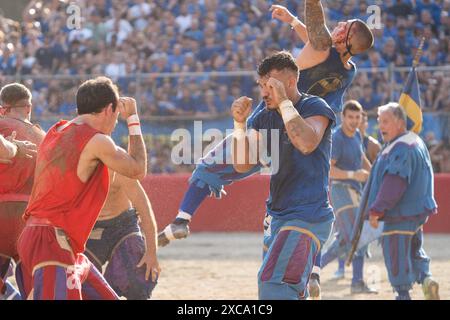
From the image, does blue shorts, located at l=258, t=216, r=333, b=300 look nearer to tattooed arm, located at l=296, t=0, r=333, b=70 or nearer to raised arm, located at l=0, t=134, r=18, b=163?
tattooed arm, located at l=296, t=0, r=333, b=70

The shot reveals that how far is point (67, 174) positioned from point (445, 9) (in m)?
11.3

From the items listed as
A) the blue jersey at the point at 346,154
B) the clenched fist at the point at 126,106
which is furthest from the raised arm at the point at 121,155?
the blue jersey at the point at 346,154

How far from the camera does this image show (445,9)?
51.6 ft

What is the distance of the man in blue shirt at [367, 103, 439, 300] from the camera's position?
851cm

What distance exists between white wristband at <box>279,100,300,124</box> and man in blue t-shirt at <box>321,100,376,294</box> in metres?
5.28

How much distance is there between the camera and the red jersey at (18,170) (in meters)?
6.92

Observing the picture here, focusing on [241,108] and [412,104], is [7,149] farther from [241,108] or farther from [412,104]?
[412,104]

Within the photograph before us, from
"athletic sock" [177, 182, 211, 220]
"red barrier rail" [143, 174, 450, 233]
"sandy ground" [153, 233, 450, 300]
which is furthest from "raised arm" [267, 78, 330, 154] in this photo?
"red barrier rail" [143, 174, 450, 233]

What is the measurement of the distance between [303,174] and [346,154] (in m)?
5.21

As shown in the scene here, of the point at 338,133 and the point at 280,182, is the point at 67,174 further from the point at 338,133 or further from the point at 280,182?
the point at 338,133

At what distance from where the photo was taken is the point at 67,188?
220 inches

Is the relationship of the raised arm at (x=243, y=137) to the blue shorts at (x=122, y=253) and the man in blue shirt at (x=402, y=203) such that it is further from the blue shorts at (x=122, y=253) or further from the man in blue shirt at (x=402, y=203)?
the man in blue shirt at (x=402, y=203)

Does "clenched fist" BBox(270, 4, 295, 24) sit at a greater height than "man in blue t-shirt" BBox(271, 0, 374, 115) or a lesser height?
greater

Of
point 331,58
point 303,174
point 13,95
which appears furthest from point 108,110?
point 331,58
